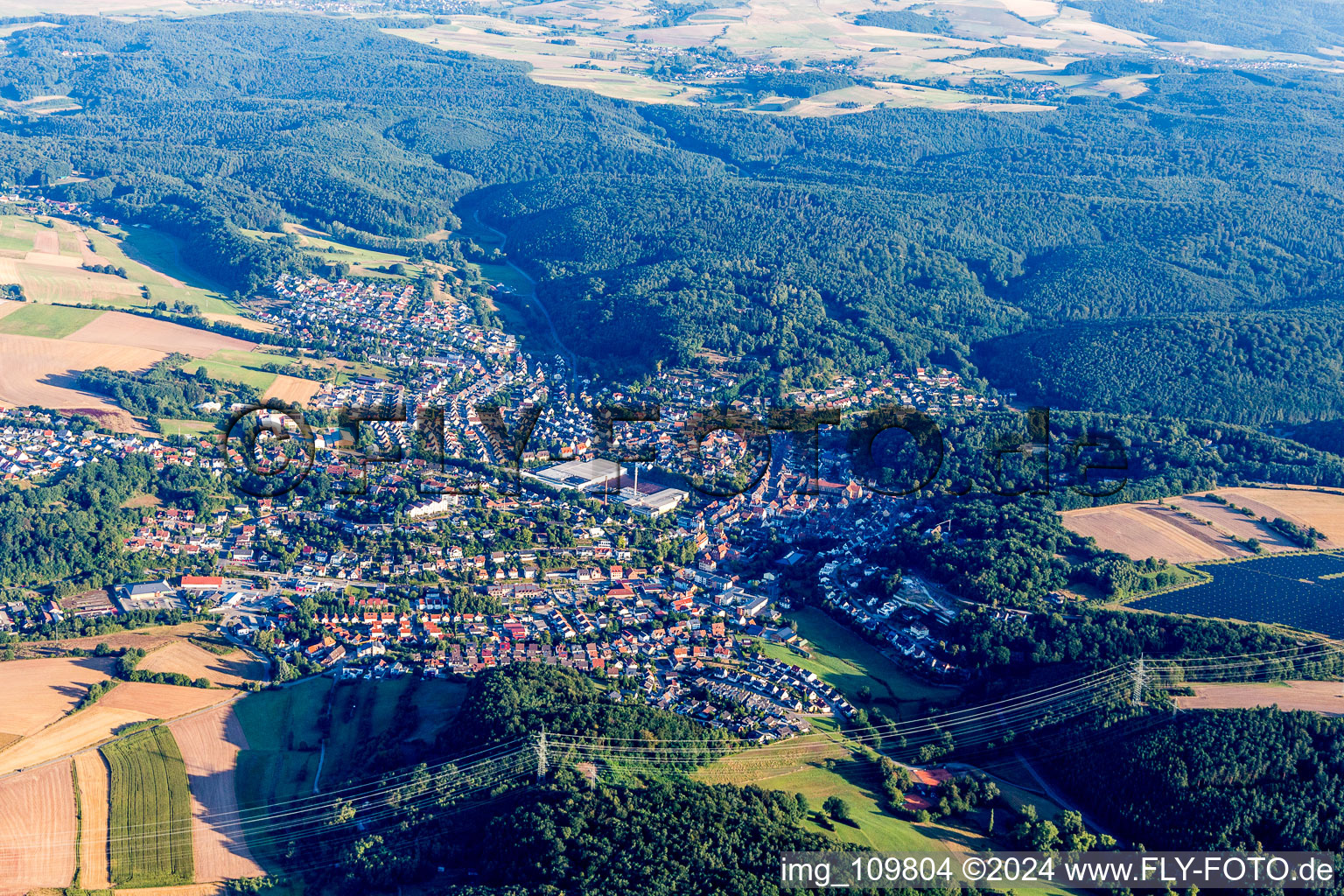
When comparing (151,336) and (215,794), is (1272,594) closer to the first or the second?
(215,794)

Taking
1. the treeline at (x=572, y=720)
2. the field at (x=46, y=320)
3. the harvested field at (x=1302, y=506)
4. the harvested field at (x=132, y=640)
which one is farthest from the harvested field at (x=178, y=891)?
the field at (x=46, y=320)

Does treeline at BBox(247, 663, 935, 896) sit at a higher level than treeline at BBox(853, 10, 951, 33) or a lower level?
lower

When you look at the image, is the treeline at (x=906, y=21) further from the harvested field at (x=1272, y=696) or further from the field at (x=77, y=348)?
the harvested field at (x=1272, y=696)

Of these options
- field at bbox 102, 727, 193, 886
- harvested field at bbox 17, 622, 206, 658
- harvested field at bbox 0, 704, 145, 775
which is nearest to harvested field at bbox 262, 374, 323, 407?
harvested field at bbox 17, 622, 206, 658

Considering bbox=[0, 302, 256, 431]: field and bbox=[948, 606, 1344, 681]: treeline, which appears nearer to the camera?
bbox=[948, 606, 1344, 681]: treeline

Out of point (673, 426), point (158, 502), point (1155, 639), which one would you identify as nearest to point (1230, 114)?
point (673, 426)

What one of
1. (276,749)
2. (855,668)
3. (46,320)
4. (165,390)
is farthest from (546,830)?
(46,320)

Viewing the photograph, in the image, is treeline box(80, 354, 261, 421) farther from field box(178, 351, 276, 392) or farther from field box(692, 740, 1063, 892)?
field box(692, 740, 1063, 892)
